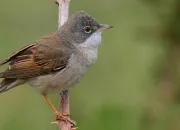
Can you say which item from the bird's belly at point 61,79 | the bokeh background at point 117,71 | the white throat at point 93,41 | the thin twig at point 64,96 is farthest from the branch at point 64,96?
the white throat at point 93,41

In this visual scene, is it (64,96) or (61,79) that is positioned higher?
(61,79)

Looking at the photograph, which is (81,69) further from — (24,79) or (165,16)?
(165,16)

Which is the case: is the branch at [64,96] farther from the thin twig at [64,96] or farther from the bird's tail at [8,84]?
the bird's tail at [8,84]

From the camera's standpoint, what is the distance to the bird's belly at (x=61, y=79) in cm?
809

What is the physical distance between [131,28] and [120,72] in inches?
43.6

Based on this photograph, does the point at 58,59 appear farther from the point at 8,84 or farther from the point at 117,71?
the point at 117,71

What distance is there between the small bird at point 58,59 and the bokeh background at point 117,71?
0.65m

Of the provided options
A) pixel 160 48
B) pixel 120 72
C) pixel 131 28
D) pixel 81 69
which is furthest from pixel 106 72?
pixel 81 69

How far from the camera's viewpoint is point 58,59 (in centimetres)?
815

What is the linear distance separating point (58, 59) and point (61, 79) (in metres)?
0.27

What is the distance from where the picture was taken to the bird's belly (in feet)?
26.6

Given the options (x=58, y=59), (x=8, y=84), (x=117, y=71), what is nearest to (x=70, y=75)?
(x=58, y=59)

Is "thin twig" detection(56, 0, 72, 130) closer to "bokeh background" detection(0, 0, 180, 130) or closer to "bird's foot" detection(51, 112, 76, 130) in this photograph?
"bird's foot" detection(51, 112, 76, 130)

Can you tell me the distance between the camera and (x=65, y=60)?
8.16 m
